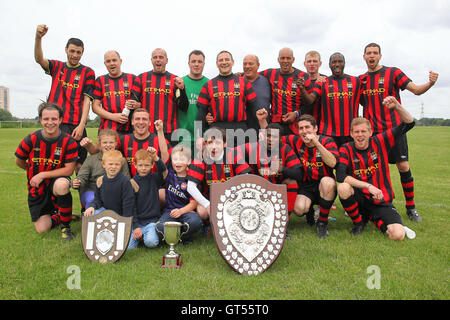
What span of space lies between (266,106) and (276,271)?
265 cm

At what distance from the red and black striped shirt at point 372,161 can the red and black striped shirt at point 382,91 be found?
0.68 meters

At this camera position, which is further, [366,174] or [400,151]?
[400,151]

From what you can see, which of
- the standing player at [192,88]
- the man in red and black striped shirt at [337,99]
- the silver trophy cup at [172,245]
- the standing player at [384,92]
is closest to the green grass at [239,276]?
the silver trophy cup at [172,245]

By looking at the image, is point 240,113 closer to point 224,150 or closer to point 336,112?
point 224,150

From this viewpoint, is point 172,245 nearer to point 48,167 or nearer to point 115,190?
point 115,190

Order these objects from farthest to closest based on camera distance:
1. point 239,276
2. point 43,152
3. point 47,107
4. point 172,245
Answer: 1. point 43,152
2. point 47,107
3. point 172,245
4. point 239,276

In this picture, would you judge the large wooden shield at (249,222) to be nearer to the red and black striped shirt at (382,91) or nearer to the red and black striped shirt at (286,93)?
the red and black striped shirt at (286,93)

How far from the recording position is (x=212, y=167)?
161 inches

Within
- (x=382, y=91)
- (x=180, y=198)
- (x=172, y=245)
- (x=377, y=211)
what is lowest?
(x=172, y=245)

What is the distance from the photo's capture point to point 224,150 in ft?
13.6

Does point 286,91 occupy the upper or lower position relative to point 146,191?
upper

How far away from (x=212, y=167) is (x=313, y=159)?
1358mm

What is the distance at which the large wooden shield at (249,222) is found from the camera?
Answer: 3.13 metres

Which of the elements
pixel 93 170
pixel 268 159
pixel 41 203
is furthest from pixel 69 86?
pixel 268 159
